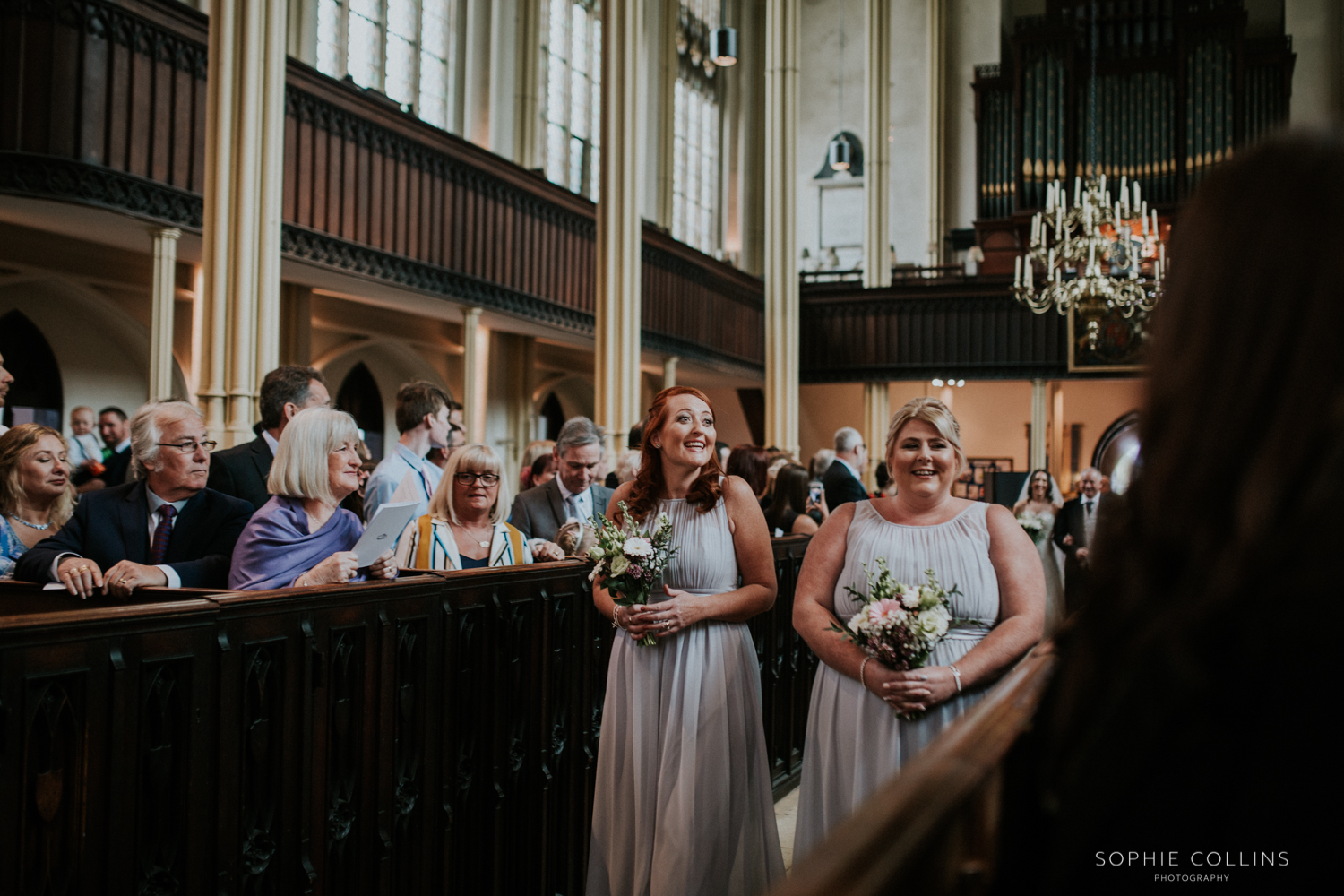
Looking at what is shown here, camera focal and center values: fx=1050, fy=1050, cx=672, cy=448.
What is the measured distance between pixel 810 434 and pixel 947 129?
7.13m

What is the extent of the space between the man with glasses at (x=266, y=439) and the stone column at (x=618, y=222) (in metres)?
6.34

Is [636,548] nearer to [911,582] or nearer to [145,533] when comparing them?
[911,582]

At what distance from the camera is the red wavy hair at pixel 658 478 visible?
3338 millimetres

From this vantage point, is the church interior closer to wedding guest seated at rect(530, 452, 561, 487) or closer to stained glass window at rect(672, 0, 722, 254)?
stained glass window at rect(672, 0, 722, 254)

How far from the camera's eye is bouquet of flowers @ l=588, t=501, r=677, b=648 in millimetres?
3047

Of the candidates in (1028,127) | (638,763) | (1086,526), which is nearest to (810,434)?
(1028,127)

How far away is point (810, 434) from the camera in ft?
67.6

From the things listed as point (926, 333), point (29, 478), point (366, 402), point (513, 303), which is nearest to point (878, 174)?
point (926, 333)

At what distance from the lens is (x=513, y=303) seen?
1166cm

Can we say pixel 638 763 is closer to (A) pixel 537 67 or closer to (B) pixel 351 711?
(B) pixel 351 711

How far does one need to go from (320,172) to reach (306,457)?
21.3 ft

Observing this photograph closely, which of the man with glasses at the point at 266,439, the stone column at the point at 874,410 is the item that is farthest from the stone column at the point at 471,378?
the stone column at the point at 874,410

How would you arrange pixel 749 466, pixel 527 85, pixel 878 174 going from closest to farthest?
pixel 749 466 < pixel 527 85 < pixel 878 174

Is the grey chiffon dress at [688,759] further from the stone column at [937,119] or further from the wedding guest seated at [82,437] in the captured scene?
the stone column at [937,119]
